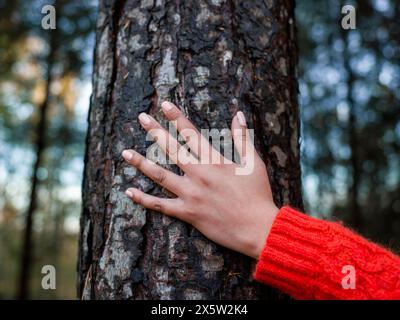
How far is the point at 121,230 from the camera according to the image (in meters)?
1.40

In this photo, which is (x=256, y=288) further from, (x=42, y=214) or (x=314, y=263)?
(x=42, y=214)

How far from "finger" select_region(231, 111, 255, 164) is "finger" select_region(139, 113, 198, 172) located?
0.53 ft

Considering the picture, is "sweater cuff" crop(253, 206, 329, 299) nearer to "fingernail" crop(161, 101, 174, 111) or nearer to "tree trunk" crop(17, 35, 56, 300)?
"fingernail" crop(161, 101, 174, 111)

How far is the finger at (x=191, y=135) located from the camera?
1357mm

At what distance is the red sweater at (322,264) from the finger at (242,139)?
22 cm

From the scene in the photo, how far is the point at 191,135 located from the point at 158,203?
26 centimetres

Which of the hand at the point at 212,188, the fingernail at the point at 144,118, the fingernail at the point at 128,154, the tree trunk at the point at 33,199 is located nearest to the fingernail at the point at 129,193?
the hand at the point at 212,188

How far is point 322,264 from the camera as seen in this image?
127cm

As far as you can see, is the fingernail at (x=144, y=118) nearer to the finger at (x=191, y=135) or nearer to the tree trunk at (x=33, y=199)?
the finger at (x=191, y=135)

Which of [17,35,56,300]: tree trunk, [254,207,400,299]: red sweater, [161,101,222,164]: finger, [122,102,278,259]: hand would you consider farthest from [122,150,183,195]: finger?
[17,35,56,300]: tree trunk

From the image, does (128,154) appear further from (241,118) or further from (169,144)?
(241,118)

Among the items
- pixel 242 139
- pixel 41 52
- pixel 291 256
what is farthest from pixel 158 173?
pixel 41 52
